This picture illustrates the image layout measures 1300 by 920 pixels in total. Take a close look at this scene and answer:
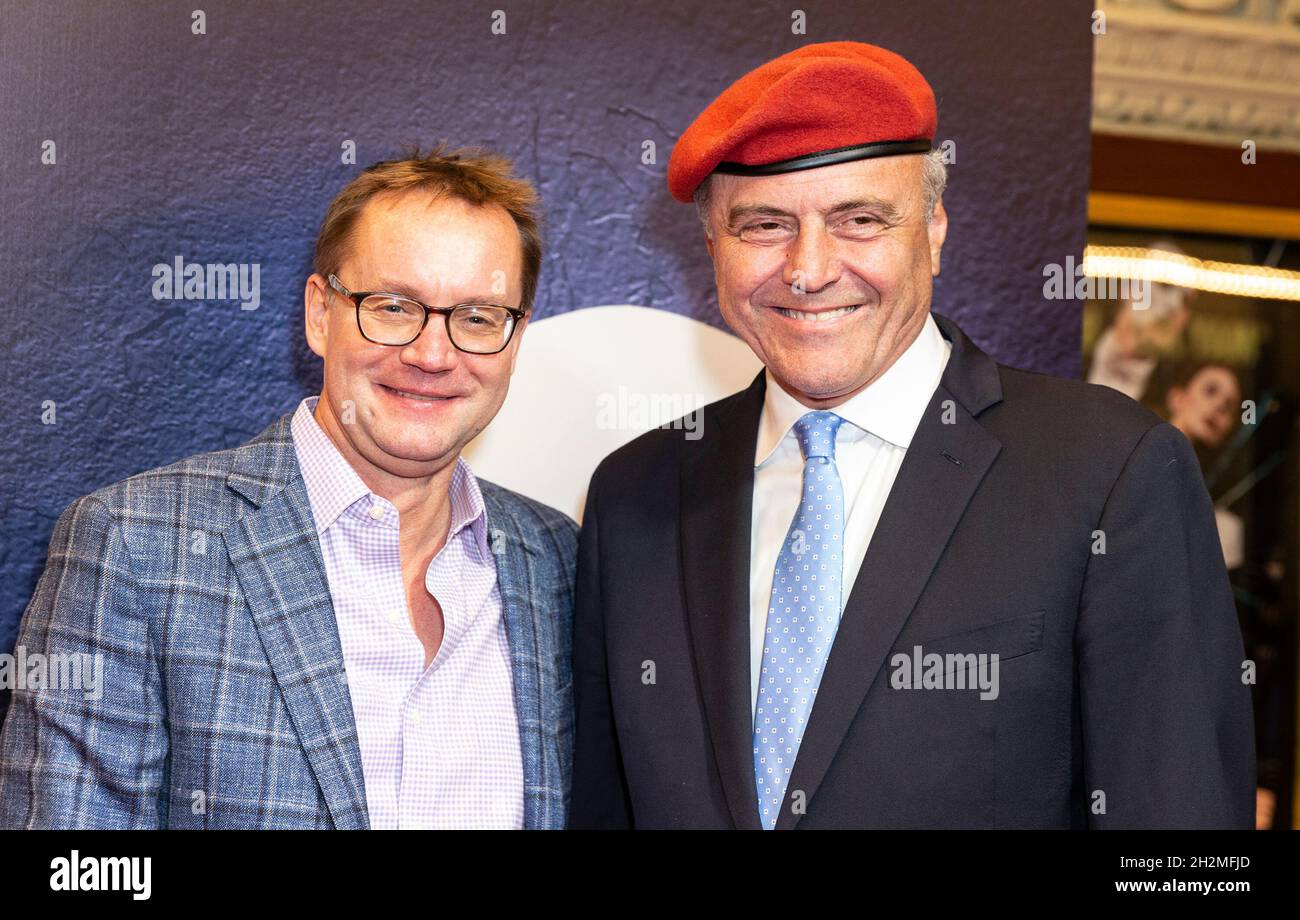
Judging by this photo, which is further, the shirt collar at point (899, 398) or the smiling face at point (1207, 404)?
the smiling face at point (1207, 404)

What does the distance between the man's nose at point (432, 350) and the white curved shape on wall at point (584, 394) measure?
0.50m

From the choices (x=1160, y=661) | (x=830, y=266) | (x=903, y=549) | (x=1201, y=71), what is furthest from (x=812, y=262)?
(x=1201, y=71)

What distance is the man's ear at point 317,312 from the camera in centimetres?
181

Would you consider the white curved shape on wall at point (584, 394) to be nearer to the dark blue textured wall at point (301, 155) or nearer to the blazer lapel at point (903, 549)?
the dark blue textured wall at point (301, 155)

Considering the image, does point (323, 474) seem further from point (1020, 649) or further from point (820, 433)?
point (1020, 649)

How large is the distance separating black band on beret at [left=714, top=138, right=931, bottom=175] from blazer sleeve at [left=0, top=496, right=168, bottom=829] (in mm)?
940

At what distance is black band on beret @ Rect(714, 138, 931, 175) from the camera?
168 cm

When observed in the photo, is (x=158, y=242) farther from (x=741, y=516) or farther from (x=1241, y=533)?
(x=1241, y=533)

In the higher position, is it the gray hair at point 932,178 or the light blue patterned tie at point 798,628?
the gray hair at point 932,178

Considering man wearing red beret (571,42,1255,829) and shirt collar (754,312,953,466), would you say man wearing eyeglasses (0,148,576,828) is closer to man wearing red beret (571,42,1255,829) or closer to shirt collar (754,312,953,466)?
man wearing red beret (571,42,1255,829)

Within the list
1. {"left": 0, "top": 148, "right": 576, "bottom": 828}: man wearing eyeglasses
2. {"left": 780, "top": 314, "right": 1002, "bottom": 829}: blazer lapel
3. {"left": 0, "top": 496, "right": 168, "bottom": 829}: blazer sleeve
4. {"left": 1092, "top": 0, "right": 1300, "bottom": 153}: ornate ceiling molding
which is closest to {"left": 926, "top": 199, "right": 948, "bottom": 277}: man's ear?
{"left": 780, "top": 314, "right": 1002, "bottom": 829}: blazer lapel

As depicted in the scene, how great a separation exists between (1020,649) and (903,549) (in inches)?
7.3

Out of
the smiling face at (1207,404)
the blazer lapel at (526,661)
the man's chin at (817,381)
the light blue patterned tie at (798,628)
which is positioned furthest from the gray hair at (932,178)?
the smiling face at (1207,404)

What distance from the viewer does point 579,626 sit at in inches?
76.5
